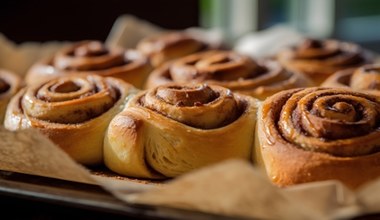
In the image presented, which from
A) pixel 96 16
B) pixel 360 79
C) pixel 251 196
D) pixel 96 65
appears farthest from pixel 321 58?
pixel 96 16

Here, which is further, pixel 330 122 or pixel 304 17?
pixel 304 17

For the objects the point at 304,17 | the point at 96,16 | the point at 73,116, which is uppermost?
the point at 73,116

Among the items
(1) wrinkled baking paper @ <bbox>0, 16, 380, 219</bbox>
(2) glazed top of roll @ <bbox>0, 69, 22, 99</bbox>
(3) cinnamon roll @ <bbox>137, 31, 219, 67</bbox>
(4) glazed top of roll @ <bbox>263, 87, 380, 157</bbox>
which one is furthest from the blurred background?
(1) wrinkled baking paper @ <bbox>0, 16, 380, 219</bbox>

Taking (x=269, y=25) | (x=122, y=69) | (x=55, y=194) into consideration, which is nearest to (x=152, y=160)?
(x=55, y=194)

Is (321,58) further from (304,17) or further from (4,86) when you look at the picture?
(304,17)

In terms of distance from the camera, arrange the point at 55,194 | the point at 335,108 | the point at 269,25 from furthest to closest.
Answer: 1. the point at 269,25
2. the point at 335,108
3. the point at 55,194

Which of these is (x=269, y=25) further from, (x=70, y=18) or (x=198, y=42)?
(x=198, y=42)
